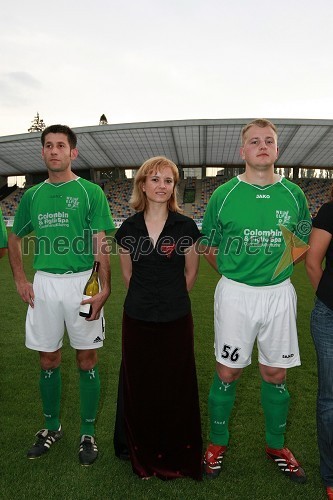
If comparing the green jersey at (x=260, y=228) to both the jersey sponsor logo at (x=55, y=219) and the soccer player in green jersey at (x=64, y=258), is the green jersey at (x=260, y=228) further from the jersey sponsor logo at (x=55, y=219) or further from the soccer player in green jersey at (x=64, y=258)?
the jersey sponsor logo at (x=55, y=219)

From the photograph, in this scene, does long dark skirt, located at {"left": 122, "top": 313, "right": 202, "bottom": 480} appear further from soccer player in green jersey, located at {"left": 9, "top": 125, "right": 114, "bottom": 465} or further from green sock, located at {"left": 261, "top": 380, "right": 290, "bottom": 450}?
green sock, located at {"left": 261, "top": 380, "right": 290, "bottom": 450}

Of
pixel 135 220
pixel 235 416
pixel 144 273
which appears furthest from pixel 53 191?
pixel 235 416

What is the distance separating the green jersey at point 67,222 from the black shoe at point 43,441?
1263 millimetres

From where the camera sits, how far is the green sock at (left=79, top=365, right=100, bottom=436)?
9.93ft

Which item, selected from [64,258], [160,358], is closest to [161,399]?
[160,358]

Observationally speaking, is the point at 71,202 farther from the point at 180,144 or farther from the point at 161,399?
the point at 180,144

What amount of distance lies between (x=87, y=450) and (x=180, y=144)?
99.8 ft

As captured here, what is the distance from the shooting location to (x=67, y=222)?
2.88 m

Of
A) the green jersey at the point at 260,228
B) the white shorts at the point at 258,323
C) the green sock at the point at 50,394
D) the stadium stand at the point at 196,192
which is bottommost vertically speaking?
the green sock at the point at 50,394

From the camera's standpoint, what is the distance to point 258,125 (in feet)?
8.80

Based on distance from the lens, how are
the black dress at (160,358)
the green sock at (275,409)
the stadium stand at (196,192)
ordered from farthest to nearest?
the stadium stand at (196,192)
the green sock at (275,409)
the black dress at (160,358)

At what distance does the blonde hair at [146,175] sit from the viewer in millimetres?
2586

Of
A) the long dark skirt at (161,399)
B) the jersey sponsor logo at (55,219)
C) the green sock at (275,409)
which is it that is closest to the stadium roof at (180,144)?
the jersey sponsor logo at (55,219)

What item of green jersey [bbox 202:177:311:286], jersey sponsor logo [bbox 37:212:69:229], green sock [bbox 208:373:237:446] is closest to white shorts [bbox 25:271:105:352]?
jersey sponsor logo [bbox 37:212:69:229]
